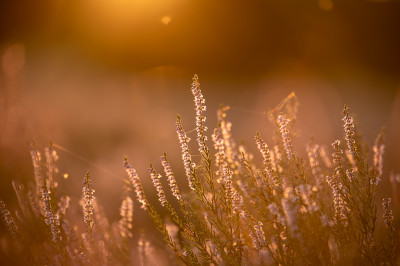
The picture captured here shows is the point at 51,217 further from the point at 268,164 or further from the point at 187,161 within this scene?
the point at 268,164

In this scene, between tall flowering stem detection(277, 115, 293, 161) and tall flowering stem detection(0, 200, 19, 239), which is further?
tall flowering stem detection(0, 200, 19, 239)

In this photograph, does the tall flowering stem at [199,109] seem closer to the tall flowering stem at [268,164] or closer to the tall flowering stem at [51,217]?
the tall flowering stem at [268,164]

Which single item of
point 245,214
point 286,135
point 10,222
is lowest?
point 245,214

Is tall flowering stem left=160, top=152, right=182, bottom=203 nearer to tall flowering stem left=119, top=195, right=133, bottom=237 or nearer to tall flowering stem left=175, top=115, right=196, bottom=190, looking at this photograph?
tall flowering stem left=175, top=115, right=196, bottom=190

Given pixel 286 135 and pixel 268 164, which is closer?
pixel 268 164

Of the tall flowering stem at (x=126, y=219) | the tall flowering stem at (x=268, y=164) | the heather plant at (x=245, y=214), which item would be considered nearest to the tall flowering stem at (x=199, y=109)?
the heather plant at (x=245, y=214)

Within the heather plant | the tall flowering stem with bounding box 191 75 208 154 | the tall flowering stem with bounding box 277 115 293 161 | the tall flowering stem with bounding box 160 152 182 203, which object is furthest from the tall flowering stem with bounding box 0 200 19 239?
the tall flowering stem with bounding box 277 115 293 161

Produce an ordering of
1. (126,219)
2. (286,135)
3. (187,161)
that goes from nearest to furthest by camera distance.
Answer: (187,161) → (286,135) → (126,219)

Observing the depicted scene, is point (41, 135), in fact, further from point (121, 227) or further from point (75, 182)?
point (121, 227)

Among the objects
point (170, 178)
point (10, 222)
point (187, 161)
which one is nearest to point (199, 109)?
point (187, 161)
